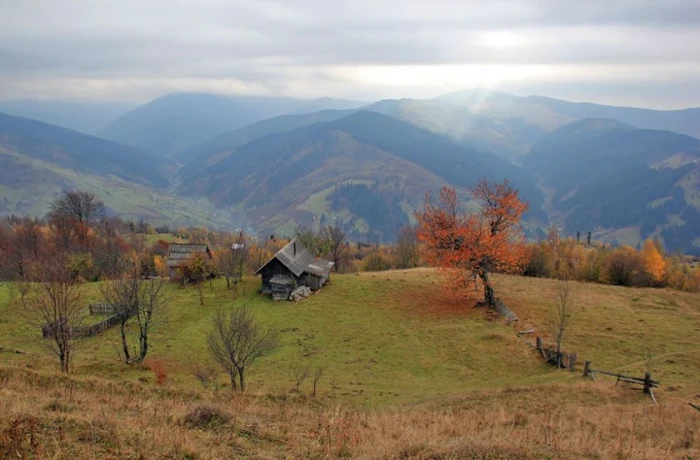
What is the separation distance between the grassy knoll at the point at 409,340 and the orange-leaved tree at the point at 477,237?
14.3ft

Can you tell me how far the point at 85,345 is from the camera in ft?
128

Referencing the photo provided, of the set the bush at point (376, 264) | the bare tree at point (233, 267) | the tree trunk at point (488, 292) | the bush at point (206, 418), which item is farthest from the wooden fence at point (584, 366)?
the bush at point (376, 264)

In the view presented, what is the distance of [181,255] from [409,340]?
35028 millimetres

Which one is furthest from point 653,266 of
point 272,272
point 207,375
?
point 207,375

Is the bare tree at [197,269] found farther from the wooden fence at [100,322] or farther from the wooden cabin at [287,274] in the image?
the wooden fence at [100,322]

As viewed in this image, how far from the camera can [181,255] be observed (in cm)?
6100

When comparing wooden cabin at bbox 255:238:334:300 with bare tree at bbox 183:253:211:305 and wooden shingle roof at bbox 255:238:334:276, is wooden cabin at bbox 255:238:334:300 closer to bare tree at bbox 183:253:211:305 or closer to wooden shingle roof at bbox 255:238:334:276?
wooden shingle roof at bbox 255:238:334:276

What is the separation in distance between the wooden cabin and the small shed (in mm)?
11067

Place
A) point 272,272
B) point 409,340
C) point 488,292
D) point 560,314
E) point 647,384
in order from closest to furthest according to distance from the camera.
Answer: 1. point 647,384
2. point 560,314
3. point 409,340
4. point 488,292
5. point 272,272

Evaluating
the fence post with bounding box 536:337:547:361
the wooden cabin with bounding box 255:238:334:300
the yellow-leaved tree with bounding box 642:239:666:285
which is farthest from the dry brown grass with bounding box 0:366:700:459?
the yellow-leaved tree with bounding box 642:239:666:285

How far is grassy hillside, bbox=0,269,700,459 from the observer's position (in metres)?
12.4

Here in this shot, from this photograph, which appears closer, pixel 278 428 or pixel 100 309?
pixel 278 428

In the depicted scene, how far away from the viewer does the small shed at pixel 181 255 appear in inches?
2297

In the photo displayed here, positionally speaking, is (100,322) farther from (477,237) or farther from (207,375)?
(477,237)
